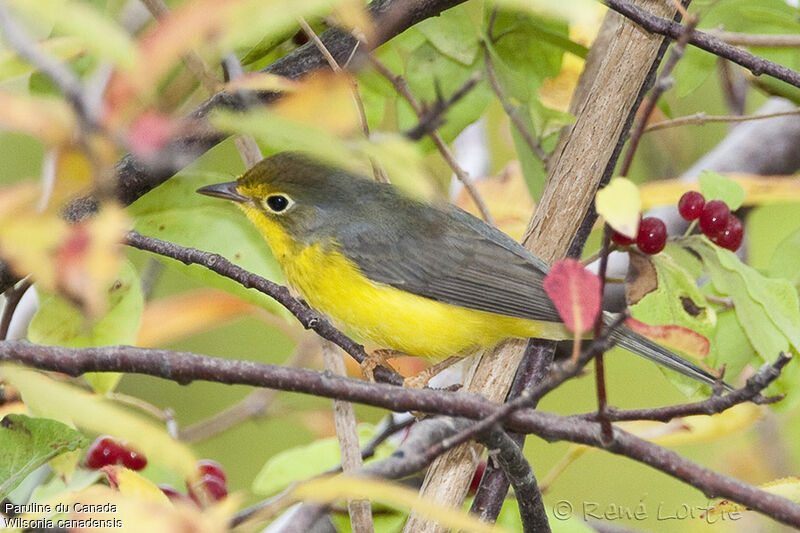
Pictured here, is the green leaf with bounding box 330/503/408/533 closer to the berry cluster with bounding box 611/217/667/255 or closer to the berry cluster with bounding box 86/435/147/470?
the berry cluster with bounding box 86/435/147/470

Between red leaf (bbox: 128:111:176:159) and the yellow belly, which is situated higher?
red leaf (bbox: 128:111:176:159)

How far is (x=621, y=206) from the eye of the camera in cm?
119

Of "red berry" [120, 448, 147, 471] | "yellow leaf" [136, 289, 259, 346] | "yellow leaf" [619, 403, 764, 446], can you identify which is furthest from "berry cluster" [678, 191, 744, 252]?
"red berry" [120, 448, 147, 471]

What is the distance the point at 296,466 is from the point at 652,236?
123cm

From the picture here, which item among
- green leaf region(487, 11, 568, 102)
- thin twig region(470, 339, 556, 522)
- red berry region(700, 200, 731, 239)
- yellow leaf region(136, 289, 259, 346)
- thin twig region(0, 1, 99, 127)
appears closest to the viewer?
thin twig region(0, 1, 99, 127)

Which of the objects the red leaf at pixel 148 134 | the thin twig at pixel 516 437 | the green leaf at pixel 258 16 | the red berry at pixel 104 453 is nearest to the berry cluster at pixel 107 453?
the red berry at pixel 104 453

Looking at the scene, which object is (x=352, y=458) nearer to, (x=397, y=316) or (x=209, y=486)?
(x=209, y=486)

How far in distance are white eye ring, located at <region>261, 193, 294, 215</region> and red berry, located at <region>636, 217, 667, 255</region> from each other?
1.20 metres

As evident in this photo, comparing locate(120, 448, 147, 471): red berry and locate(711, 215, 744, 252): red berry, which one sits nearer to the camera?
locate(120, 448, 147, 471): red berry

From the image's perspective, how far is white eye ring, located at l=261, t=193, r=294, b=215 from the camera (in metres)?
3.11

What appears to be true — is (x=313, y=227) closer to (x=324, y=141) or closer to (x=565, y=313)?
(x=565, y=313)

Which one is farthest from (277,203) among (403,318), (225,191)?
(403,318)

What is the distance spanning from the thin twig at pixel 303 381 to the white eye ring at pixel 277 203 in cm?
164

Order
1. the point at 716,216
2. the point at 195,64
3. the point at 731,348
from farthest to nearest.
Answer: the point at 716,216, the point at 731,348, the point at 195,64
